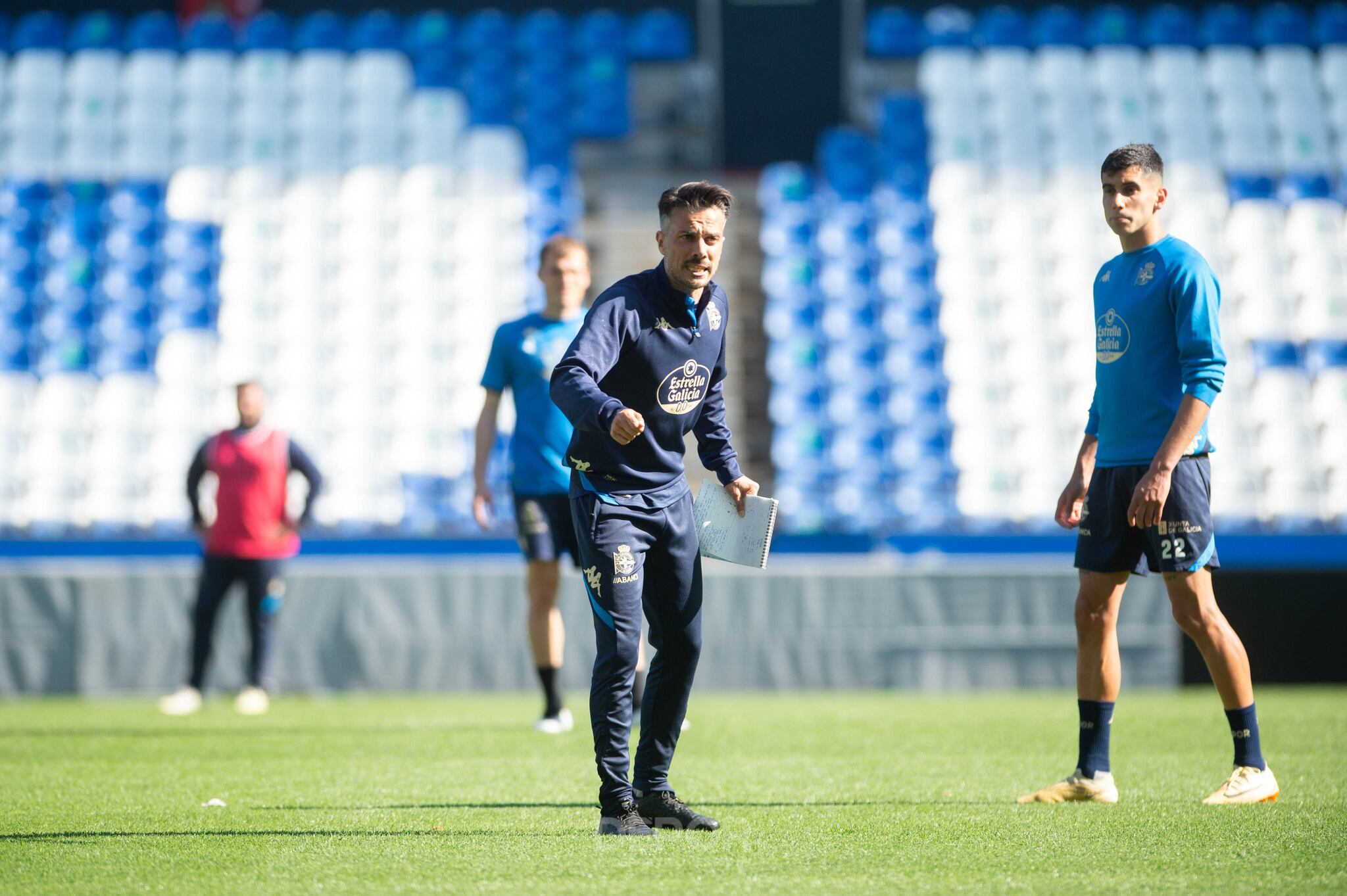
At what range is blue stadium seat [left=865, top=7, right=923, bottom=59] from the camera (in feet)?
48.9

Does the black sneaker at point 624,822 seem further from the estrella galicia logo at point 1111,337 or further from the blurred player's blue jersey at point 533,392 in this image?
the blurred player's blue jersey at point 533,392

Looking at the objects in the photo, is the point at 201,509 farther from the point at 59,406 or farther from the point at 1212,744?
the point at 1212,744

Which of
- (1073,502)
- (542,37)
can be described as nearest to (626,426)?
(1073,502)

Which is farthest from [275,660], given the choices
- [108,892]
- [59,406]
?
[108,892]

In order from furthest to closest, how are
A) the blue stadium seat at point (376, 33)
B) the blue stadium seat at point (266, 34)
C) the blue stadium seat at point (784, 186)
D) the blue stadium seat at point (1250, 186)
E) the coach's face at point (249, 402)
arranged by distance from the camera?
the blue stadium seat at point (266, 34) → the blue stadium seat at point (376, 33) → the blue stadium seat at point (1250, 186) → the blue stadium seat at point (784, 186) → the coach's face at point (249, 402)

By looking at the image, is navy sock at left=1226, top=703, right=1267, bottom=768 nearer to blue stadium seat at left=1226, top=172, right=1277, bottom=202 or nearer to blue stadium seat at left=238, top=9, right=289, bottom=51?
blue stadium seat at left=1226, top=172, right=1277, bottom=202

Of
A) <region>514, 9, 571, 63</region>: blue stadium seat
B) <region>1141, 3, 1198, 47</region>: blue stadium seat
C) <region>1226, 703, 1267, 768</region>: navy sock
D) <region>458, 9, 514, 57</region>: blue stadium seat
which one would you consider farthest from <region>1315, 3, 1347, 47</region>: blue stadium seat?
<region>1226, 703, 1267, 768</region>: navy sock

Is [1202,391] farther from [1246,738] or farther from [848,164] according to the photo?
[848,164]

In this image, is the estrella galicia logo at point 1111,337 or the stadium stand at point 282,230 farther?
the stadium stand at point 282,230

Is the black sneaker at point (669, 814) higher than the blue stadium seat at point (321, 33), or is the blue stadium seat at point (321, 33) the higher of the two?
the blue stadium seat at point (321, 33)

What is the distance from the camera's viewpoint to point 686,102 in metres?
14.2

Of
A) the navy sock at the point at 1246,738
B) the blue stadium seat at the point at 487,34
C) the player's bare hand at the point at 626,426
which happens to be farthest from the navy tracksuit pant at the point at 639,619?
the blue stadium seat at the point at 487,34

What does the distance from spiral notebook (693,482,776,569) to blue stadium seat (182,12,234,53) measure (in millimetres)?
12579

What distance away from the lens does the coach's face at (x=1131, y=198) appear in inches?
174
